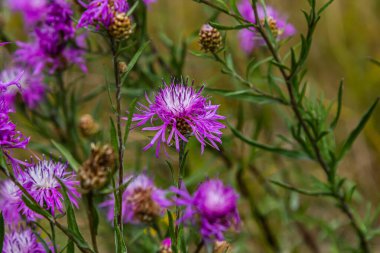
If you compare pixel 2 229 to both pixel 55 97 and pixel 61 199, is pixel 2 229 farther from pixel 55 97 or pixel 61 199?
pixel 55 97

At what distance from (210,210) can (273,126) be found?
2.02 meters

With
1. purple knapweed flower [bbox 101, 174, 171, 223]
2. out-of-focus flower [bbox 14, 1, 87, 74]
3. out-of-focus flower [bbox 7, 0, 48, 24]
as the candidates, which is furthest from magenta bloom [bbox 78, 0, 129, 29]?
out-of-focus flower [bbox 7, 0, 48, 24]

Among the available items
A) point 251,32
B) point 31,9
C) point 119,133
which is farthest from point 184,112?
point 31,9

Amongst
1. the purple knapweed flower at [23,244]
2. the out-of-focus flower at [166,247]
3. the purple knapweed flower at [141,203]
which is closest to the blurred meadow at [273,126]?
the purple knapweed flower at [141,203]

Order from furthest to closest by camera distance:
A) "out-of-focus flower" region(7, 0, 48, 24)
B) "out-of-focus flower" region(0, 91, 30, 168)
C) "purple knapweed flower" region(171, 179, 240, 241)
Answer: "out-of-focus flower" region(7, 0, 48, 24), "purple knapweed flower" region(171, 179, 240, 241), "out-of-focus flower" region(0, 91, 30, 168)

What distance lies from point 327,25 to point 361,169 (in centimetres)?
91

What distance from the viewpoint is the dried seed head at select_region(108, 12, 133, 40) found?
103cm

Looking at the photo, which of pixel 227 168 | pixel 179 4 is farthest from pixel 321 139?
pixel 179 4

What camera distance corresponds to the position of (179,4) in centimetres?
345

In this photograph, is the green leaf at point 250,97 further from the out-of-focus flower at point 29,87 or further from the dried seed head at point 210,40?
the out-of-focus flower at point 29,87

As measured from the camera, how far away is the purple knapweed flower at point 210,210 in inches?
40.4

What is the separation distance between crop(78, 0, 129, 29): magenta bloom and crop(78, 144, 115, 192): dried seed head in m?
0.36

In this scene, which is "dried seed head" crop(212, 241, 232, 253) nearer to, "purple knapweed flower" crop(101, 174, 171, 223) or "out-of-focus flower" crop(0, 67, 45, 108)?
"purple knapweed flower" crop(101, 174, 171, 223)

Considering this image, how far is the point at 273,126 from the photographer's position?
9.86ft
